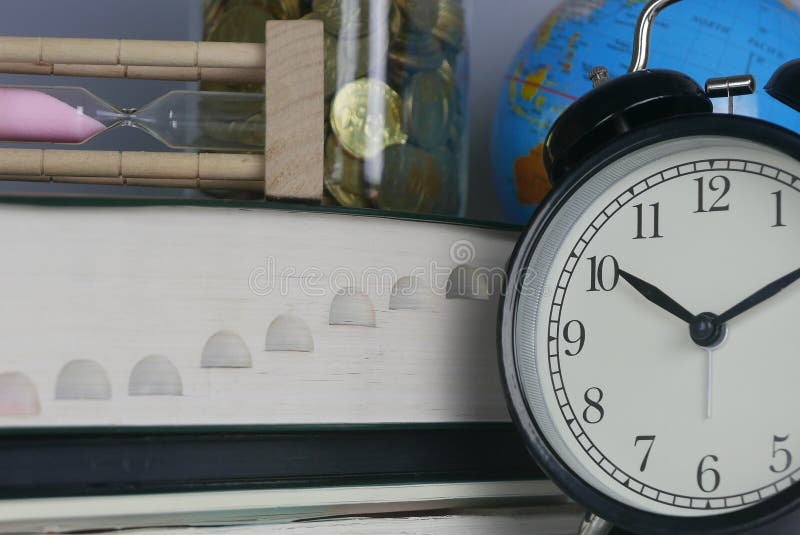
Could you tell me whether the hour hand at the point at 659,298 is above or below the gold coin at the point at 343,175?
below

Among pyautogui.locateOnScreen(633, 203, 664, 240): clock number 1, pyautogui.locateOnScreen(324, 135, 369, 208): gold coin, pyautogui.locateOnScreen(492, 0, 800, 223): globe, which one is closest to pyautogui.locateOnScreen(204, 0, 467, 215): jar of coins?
pyautogui.locateOnScreen(324, 135, 369, 208): gold coin

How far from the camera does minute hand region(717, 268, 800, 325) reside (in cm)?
57

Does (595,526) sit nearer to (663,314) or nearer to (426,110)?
(663,314)

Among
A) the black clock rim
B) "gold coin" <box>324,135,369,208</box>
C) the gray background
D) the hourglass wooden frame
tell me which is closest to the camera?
the black clock rim

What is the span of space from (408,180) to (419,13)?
165 millimetres

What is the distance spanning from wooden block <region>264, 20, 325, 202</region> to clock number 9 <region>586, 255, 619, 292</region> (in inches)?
8.6

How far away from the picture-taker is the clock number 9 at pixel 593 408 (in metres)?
0.62

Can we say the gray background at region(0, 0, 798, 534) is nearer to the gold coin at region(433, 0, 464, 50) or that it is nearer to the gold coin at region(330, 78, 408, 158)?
the gold coin at region(433, 0, 464, 50)

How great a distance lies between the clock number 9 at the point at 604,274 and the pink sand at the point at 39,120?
16.1 inches

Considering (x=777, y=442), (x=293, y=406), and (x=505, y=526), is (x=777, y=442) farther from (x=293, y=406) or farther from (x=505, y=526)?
(x=293, y=406)

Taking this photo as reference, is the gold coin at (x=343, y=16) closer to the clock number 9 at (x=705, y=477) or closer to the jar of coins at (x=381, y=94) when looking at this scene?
the jar of coins at (x=381, y=94)

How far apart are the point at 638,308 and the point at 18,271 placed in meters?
0.44

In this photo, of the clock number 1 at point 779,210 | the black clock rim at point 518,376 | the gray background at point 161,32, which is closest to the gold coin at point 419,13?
the gray background at point 161,32

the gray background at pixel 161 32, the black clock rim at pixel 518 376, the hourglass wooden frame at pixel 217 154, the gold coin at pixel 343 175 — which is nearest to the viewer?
the black clock rim at pixel 518 376
